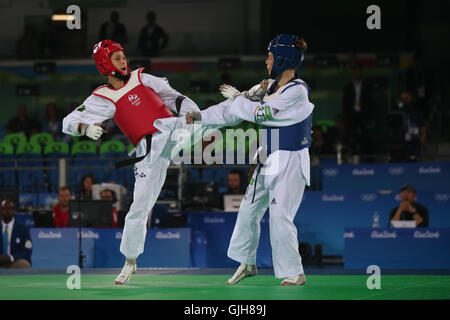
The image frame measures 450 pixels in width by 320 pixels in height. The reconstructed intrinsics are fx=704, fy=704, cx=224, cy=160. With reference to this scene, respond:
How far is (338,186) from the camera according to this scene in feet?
36.7

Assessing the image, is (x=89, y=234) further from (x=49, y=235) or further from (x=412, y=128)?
(x=412, y=128)

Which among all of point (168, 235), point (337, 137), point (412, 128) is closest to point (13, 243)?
point (168, 235)

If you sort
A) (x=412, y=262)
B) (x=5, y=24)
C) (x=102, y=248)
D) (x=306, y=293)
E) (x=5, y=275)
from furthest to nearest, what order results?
(x=5, y=24) < (x=102, y=248) < (x=412, y=262) < (x=5, y=275) < (x=306, y=293)

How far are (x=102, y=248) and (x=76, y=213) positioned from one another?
74 cm

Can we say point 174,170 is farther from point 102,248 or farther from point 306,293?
point 306,293

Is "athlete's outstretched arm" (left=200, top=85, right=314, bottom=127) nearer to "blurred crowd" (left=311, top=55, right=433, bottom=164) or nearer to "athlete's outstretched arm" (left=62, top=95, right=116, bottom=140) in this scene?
"athlete's outstretched arm" (left=62, top=95, right=116, bottom=140)

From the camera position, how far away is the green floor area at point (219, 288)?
16.5 feet

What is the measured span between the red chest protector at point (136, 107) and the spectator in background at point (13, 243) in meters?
3.95

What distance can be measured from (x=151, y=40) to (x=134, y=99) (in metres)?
11.4

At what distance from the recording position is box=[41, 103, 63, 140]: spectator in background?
625 inches

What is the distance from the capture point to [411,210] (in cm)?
951

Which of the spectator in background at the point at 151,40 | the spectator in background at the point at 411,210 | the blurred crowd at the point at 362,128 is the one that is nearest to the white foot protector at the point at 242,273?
the spectator in background at the point at 411,210

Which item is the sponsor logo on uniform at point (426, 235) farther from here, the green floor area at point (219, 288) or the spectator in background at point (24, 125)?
the spectator in background at point (24, 125)
